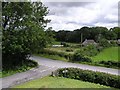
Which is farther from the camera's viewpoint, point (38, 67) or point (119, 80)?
point (38, 67)

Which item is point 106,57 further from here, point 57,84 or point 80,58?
point 57,84

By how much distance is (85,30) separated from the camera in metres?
90.4

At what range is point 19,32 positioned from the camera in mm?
25281

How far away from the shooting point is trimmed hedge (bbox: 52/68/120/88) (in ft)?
66.7

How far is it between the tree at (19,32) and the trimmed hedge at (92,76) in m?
4.88

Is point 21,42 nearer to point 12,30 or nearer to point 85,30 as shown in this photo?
point 12,30

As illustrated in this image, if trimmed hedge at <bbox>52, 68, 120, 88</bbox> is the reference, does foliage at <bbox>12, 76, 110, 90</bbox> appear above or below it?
below

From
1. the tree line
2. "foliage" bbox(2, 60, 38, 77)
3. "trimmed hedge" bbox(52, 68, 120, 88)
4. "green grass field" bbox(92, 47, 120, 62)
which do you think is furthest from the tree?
the tree line

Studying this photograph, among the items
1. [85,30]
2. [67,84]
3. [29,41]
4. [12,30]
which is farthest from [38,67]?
[85,30]

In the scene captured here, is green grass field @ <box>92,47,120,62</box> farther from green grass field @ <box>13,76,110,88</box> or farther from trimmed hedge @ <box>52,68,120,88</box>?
green grass field @ <box>13,76,110,88</box>

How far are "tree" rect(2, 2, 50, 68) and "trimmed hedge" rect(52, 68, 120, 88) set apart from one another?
4.88 m

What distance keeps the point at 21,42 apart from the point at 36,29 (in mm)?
2584

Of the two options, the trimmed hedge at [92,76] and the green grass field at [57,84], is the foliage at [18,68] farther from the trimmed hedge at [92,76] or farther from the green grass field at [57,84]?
the trimmed hedge at [92,76]

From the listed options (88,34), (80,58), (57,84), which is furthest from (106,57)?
(88,34)
